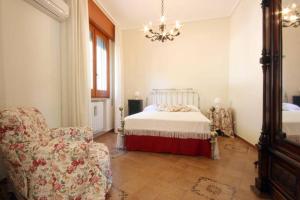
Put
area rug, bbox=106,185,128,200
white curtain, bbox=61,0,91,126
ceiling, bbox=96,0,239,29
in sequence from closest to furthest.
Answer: area rug, bbox=106,185,128,200 → white curtain, bbox=61,0,91,126 → ceiling, bbox=96,0,239,29

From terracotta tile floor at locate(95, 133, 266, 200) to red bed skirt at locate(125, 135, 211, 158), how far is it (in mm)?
114

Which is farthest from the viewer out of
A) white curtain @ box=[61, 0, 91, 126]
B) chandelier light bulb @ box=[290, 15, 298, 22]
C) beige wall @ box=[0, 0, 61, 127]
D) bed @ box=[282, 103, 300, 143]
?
white curtain @ box=[61, 0, 91, 126]

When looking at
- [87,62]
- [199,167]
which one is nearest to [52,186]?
[199,167]

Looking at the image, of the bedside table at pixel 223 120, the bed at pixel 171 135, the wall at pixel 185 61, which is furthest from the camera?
the wall at pixel 185 61

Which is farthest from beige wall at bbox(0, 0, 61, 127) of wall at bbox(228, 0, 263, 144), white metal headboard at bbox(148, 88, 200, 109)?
wall at bbox(228, 0, 263, 144)

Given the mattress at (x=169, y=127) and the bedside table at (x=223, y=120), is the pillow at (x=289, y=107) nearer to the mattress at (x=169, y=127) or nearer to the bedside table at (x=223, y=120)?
Result: the mattress at (x=169, y=127)

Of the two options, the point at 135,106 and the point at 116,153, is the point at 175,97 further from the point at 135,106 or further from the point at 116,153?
the point at 116,153

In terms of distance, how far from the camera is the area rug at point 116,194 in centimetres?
170

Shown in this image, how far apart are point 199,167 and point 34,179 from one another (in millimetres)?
1997

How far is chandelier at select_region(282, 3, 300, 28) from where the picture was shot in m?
1.44

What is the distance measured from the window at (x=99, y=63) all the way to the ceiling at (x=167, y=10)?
2.30 feet

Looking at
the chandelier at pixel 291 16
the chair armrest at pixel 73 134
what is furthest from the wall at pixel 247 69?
the chair armrest at pixel 73 134

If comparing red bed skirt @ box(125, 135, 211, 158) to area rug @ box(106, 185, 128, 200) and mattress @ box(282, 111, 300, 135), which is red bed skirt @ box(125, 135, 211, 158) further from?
mattress @ box(282, 111, 300, 135)

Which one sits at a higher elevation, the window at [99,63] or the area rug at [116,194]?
the window at [99,63]
